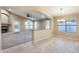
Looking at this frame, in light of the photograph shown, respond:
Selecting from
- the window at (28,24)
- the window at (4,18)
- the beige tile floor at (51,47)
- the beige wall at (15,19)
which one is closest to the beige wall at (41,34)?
the beige tile floor at (51,47)

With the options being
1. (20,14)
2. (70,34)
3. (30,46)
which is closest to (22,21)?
(20,14)

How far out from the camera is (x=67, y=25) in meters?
2.56

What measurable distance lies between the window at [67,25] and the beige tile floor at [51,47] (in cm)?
31

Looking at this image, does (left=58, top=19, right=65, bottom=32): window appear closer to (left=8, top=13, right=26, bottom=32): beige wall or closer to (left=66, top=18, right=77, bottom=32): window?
(left=66, top=18, right=77, bottom=32): window

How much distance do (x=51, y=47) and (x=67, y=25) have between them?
0.83 meters

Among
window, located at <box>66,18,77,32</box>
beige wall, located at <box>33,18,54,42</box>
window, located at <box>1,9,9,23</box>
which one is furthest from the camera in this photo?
beige wall, located at <box>33,18,54,42</box>

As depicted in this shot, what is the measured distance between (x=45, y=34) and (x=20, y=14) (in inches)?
38.1

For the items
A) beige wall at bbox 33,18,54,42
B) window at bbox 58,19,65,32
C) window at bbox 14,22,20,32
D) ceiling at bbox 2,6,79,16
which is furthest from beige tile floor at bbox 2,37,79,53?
ceiling at bbox 2,6,79,16

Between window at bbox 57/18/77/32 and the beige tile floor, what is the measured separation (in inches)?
12.1

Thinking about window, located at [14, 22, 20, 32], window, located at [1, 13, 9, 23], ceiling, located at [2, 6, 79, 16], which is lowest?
window, located at [14, 22, 20, 32]

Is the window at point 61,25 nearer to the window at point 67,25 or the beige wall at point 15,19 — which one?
the window at point 67,25

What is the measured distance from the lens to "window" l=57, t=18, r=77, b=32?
8.21 ft
